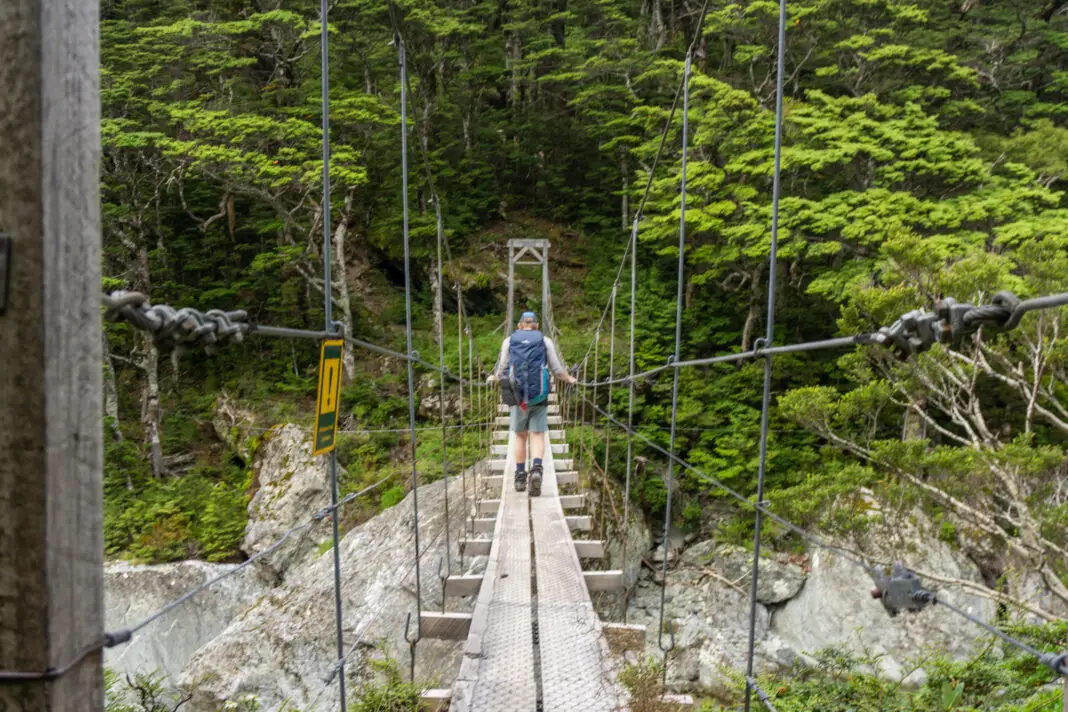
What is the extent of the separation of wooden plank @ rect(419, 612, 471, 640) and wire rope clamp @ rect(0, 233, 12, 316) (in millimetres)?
1806

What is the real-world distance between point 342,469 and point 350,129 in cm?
438

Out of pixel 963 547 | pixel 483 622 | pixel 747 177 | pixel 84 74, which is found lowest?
pixel 963 547

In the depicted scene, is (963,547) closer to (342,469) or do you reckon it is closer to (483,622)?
(483,622)

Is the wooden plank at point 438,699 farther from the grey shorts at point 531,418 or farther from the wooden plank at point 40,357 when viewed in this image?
the grey shorts at point 531,418

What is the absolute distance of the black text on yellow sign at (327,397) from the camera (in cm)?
112

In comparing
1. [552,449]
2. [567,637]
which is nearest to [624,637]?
[567,637]

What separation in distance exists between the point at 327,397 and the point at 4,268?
69 cm

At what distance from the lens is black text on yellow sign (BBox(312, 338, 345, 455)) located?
112 centimetres

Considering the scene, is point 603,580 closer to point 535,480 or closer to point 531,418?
point 535,480

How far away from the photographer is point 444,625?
6.80 ft

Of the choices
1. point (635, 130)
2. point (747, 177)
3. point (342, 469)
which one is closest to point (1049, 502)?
point (747, 177)

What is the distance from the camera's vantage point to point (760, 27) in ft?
23.7

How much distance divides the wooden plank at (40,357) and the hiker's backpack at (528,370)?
2.62 metres

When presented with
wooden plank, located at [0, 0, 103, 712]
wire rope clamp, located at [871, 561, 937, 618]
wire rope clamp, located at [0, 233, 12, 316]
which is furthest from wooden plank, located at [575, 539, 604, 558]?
wire rope clamp, located at [0, 233, 12, 316]
